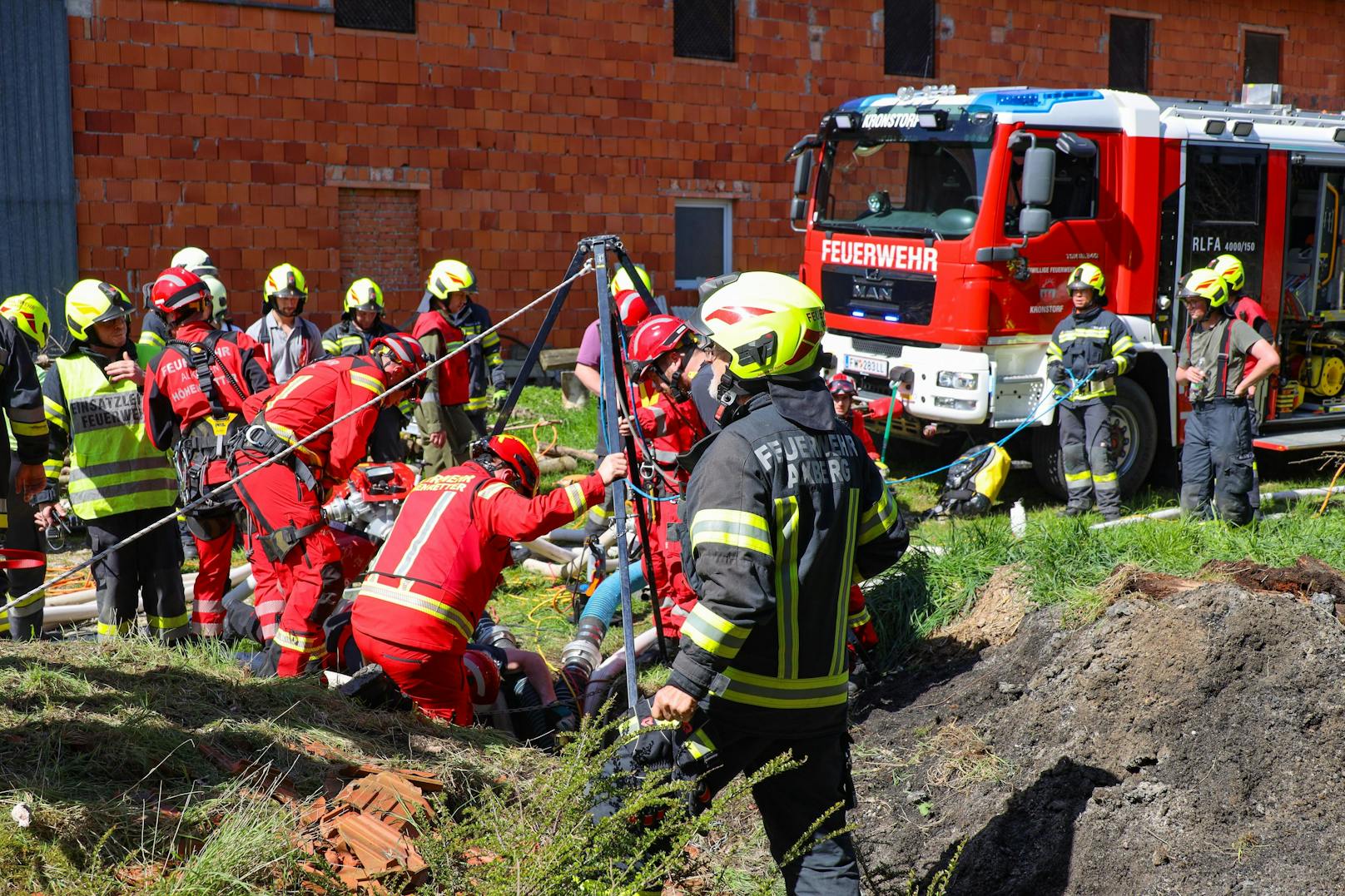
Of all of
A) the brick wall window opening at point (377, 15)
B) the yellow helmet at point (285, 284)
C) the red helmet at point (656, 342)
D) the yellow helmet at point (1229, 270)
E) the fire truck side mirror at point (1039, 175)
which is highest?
the brick wall window opening at point (377, 15)

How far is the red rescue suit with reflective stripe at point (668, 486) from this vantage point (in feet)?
17.7

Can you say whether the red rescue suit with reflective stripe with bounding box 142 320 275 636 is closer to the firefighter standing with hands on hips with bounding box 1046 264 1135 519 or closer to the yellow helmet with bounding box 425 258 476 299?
the yellow helmet with bounding box 425 258 476 299

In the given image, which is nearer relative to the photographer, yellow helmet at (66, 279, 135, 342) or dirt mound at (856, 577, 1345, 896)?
dirt mound at (856, 577, 1345, 896)

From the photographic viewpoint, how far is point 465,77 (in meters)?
12.8

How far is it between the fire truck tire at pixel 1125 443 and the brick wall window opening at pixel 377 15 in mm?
7950

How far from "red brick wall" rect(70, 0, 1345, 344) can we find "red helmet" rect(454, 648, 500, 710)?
25.9 feet

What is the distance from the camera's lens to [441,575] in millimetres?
4523

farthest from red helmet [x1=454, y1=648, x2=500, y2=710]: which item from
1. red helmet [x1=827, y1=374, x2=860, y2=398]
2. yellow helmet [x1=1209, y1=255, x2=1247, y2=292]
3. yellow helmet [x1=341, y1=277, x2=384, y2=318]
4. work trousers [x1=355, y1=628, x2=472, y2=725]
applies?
yellow helmet [x1=1209, y1=255, x2=1247, y2=292]

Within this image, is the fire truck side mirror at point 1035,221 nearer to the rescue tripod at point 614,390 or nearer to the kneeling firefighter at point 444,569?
the rescue tripod at point 614,390

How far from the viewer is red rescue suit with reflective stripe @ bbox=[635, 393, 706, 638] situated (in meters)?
5.40

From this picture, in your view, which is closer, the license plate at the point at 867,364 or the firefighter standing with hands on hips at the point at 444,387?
the firefighter standing with hands on hips at the point at 444,387

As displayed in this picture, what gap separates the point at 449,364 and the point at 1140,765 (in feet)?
18.2

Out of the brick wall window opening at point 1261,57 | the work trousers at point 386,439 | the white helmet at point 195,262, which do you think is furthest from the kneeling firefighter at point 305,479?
the brick wall window opening at point 1261,57

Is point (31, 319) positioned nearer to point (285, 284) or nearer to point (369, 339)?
point (285, 284)
